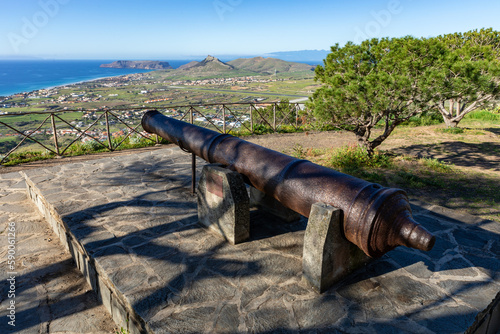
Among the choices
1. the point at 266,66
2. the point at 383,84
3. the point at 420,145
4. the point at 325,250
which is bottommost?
the point at 420,145

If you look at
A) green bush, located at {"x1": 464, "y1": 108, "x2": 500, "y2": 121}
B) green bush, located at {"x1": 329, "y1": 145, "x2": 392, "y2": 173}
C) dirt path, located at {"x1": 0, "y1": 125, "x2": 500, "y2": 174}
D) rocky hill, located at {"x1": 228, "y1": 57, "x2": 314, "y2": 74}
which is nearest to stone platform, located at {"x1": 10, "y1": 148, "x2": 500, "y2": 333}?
green bush, located at {"x1": 329, "y1": 145, "x2": 392, "y2": 173}

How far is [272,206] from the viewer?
4453mm

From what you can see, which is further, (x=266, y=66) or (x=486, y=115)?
(x=266, y=66)

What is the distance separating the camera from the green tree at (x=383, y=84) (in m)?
6.61

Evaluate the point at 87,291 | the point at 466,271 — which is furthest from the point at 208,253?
the point at 466,271

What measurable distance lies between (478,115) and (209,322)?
22.6 meters

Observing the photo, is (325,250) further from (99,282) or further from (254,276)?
(99,282)

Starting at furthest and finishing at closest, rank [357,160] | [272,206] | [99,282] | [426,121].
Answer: [426,121]
[357,160]
[272,206]
[99,282]

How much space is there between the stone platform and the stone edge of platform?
0.02 m

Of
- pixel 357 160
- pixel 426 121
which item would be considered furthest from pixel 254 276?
pixel 426 121

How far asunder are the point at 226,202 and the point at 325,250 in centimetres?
135

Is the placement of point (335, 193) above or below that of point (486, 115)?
above

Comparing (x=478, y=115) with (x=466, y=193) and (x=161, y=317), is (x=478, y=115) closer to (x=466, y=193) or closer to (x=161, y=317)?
(x=466, y=193)

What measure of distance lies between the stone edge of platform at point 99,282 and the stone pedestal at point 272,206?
7.64ft
